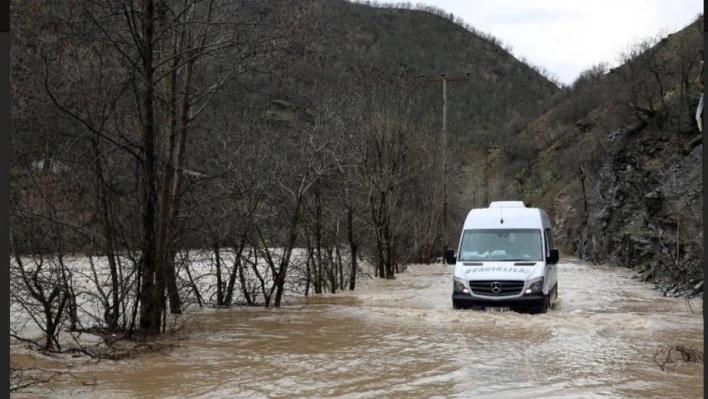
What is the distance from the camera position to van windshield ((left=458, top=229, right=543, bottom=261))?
16391 millimetres

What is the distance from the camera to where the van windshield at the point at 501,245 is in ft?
53.8

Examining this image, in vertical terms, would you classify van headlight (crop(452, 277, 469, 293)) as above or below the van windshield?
below

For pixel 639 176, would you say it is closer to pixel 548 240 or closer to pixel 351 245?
pixel 351 245

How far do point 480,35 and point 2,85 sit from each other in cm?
13050

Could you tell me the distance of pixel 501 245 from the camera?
54.9ft

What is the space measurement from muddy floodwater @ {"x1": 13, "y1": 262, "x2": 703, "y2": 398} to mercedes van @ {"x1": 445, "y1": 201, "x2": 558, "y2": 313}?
0.38 metres

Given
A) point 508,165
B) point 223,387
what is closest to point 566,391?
point 223,387

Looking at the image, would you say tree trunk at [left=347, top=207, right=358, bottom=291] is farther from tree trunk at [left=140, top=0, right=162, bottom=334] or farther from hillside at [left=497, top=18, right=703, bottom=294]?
tree trunk at [left=140, top=0, right=162, bottom=334]

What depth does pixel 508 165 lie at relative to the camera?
8262cm

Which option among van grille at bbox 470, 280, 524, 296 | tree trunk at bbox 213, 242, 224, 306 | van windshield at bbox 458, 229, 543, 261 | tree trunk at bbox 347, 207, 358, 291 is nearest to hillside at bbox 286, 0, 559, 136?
Result: tree trunk at bbox 347, 207, 358, 291

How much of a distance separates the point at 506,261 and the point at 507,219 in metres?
1.36

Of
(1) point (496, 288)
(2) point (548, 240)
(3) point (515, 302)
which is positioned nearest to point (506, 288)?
(1) point (496, 288)

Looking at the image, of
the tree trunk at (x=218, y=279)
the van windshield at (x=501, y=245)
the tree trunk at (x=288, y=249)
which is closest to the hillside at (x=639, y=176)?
the van windshield at (x=501, y=245)

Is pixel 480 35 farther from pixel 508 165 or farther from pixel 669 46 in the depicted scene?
pixel 669 46
